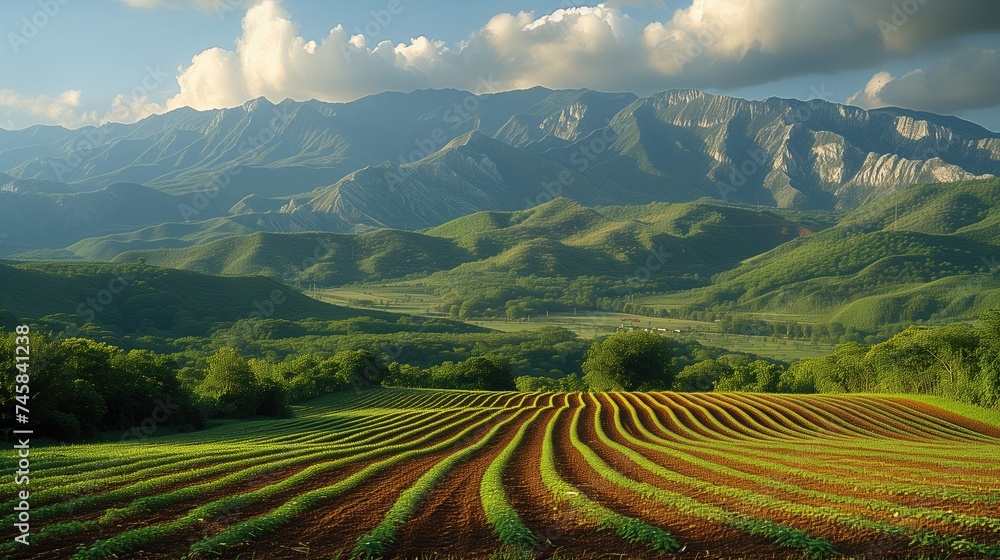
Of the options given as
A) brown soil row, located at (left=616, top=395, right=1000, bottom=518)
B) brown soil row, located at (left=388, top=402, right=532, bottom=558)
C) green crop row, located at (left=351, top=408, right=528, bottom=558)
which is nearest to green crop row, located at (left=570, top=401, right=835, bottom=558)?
brown soil row, located at (left=616, top=395, right=1000, bottom=518)

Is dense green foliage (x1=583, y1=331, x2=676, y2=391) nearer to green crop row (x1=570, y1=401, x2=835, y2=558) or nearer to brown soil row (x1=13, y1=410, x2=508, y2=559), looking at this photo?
green crop row (x1=570, y1=401, x2=835, y2=558)

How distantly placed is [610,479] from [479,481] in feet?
16.7

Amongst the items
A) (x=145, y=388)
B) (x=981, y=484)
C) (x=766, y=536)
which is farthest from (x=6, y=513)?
(x=145, y=388)

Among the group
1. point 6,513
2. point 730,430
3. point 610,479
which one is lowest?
point 730,430

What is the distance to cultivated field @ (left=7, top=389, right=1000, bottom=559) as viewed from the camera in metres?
14.6

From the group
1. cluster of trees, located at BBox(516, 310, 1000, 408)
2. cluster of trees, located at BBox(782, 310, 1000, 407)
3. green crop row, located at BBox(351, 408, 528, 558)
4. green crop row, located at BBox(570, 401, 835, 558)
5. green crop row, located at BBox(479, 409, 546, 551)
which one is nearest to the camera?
green crop row, located at BBox(570, 401, 835, 558)

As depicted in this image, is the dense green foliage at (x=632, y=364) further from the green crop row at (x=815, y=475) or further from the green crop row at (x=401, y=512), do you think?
the green crop row at (x=401, y=512)

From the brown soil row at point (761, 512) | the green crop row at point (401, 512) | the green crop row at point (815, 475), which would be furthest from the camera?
the green crop row at point (815, 475)

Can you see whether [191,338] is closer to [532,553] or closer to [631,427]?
[631,427]

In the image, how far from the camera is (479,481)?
74.5 feet

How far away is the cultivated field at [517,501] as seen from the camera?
1457cm

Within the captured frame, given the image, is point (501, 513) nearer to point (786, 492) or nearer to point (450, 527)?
point (450, 527)

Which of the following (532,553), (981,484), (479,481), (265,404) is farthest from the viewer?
(265,404)

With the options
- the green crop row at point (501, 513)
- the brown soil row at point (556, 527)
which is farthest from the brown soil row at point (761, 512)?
the green crop row at point (501, 513)
